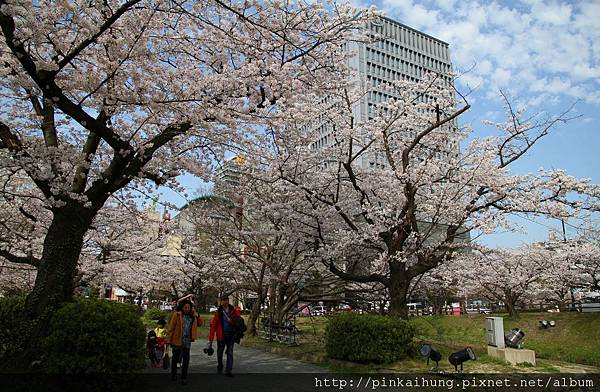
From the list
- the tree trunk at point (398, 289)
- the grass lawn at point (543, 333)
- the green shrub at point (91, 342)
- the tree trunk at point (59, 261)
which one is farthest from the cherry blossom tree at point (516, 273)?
the tree trunk at point (59, 261)

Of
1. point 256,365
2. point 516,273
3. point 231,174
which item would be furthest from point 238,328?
point 516,273

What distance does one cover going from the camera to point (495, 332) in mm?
8977

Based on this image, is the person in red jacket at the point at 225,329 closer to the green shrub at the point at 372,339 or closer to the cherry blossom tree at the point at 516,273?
the green shrub at the point at 372,339

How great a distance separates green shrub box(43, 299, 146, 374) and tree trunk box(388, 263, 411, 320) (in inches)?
263

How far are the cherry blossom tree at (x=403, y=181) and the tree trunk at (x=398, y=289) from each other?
26 mm

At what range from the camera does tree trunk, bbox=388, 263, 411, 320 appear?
10.5m

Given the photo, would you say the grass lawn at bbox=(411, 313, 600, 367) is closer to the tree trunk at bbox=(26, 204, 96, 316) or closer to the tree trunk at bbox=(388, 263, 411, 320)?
the tree trunk at bbox=(388, 263, 411, 320)

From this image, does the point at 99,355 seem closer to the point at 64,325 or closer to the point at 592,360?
the point at 64,325

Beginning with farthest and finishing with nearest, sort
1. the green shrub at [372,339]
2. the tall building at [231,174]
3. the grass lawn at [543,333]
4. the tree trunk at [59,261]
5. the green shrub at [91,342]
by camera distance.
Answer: the grass lawn at [543,333] < the tall building at [231,174] < the green shrub at [372,339] < the tree trunk at [59,261] < the green shrub at [91,342]

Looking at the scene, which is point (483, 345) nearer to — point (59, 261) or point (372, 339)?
point (372, 339)

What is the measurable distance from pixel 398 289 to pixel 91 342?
756cm

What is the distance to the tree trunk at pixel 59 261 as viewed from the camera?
6.68 m

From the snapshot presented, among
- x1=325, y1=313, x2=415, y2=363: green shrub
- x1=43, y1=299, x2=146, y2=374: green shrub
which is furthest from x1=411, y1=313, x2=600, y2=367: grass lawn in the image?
x1=43, y1=299, x2=146, y2=374: green shrub

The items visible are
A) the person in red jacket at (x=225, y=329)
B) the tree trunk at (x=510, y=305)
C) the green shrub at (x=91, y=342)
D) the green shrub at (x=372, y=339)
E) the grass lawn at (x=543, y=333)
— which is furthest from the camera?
the tree trunk at (x=510, y=305)
